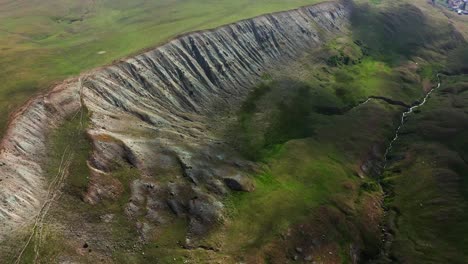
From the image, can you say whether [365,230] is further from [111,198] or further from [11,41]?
[11,41]

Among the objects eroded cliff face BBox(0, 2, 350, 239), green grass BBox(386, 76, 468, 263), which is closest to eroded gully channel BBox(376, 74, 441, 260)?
green grass BBox(386, 76, 468, 263)

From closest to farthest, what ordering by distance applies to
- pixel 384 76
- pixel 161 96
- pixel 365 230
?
pixel 365 230 < pixel 161 96 < pixel 384 76

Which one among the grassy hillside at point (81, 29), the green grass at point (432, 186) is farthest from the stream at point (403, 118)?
the grassy hillside at point (81, 29)

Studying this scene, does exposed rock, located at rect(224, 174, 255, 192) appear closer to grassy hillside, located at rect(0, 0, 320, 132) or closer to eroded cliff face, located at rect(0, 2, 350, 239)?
eroded cliff face, located at rect(0, 2, 350, 239)

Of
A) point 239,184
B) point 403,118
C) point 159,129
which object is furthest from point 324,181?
point 403,118

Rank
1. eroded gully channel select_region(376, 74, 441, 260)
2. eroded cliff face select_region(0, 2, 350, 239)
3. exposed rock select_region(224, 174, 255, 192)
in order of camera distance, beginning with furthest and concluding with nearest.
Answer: exposed rock select_region(224, 174, 255, 192)
eroded gully channel select_region(376, 74, 441, 260)
eroded cliff face select_region(0, 2, 350, 239)

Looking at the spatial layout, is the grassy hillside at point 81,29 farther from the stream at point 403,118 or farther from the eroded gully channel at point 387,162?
the eroded gully channel at point 387,162

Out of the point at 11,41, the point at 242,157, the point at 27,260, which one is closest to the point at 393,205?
the point at 242,157
